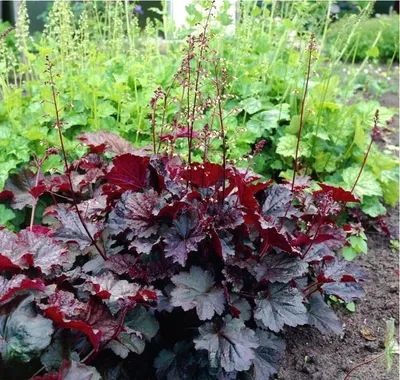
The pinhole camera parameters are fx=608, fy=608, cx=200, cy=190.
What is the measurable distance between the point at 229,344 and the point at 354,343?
3.11ft

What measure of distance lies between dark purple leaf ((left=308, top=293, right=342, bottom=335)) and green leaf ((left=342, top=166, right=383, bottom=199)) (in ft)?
3.67

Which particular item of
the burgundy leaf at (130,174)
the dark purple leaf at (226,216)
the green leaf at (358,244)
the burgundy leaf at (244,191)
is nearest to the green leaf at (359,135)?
the green leaf at (358,244)

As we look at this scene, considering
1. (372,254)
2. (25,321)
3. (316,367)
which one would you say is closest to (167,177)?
(25,321)

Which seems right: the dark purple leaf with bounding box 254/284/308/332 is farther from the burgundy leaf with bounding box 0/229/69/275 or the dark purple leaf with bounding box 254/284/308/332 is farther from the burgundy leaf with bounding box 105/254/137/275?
the burgundy leaf with bounding box 0/229/69/275

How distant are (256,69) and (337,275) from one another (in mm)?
1802

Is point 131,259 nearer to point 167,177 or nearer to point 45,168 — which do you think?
point 167,177

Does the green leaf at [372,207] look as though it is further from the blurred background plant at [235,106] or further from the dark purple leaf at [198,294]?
the dark purple leaf at [198,294]

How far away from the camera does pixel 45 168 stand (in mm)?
3100

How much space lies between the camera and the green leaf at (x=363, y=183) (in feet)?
11.1

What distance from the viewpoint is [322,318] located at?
240cm

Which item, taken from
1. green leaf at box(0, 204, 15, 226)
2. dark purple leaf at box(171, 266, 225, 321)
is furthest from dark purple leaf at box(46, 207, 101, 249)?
green leaf at box(0, 204, 15, 226)

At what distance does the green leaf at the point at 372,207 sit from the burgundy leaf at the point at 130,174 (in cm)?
169

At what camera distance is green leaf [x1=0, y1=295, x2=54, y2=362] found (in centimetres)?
173

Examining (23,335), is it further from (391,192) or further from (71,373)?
(391,192)
